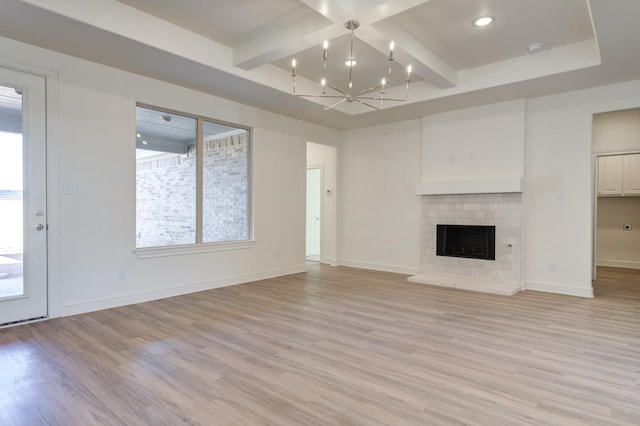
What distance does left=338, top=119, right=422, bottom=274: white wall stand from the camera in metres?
6.27

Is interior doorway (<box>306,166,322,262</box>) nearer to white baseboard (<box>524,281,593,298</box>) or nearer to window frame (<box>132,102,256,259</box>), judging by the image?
window frame (<box>132,102,256,259</box>)

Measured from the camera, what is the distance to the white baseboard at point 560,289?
4.70 metres

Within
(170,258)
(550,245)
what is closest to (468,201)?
(550,245)

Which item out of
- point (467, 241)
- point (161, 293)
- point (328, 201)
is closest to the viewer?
point (161, 293)

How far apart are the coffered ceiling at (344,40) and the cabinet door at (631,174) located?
10.1 feet

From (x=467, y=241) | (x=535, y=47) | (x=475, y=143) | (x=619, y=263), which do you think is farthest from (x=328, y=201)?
(x=619, y=263)

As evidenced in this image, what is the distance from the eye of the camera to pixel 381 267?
664cm

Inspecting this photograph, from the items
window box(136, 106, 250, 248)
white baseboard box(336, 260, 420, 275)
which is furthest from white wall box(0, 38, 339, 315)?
white baseboard box(336, 260, 420, 275)

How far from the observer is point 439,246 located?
5.75m

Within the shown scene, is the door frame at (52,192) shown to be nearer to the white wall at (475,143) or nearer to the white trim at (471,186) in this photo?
the white trim at (471,186)

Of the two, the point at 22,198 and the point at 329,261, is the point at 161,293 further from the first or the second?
the point at 329,261

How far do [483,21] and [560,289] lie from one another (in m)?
3.59

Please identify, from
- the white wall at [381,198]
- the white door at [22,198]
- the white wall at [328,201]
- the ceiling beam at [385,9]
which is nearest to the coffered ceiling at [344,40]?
the ceiling beam at [385,9]

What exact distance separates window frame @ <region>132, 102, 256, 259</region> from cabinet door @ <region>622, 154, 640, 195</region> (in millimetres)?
6716
